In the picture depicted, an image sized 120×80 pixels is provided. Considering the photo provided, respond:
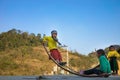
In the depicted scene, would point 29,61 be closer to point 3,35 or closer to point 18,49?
→ point 18,49

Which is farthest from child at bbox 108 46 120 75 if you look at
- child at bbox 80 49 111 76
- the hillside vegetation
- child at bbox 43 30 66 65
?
the hillside vegetation

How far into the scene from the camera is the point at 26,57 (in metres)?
34.9

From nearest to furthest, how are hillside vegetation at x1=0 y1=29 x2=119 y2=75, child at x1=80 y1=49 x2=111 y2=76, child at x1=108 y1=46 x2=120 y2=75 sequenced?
child at x1=80 y1=49 x2=111 y2=76 < child at x1=108 y1=46 x2=120 y2=75 < hillside vegetation at x1=0 y1=29 x2=119 y2=75

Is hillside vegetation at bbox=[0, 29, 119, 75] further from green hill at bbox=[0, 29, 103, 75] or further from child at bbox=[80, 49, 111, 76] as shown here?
child at bbox=[80, 49, 111, 76]

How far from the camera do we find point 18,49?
3728 centimetres

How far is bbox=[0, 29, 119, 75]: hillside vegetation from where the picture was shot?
30388 mm

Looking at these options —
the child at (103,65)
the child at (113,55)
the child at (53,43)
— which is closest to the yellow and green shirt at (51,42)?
the child at (53,43)

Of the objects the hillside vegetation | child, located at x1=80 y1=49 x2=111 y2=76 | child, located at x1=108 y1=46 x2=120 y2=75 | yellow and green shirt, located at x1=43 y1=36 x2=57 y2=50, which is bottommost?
child, located at x1=80 y1=49 x2=111 y2=76

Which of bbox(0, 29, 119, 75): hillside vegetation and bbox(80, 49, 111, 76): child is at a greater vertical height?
bbox(0, 29, 119, 75): hillside vegetation

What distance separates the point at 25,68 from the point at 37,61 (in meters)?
3.54

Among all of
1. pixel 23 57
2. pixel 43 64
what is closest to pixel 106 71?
pixel 43 64

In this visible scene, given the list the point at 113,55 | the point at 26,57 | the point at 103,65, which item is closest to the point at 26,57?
the point at 26,57

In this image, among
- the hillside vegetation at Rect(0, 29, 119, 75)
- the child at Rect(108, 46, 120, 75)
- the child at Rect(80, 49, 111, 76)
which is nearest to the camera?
the child at Rect(80, 49, 111, 76)

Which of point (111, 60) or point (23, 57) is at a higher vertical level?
point (23, 57)
